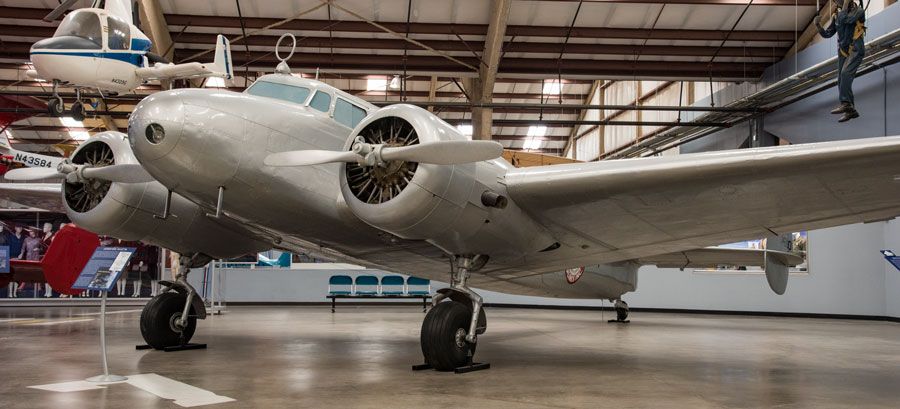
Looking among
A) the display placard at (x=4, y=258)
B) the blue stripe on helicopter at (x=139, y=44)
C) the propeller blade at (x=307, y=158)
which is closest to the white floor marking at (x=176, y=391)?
the propeller blade at (x=307, y=158)

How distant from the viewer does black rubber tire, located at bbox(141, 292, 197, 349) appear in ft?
33.6

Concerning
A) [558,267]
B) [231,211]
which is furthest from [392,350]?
[231,211]

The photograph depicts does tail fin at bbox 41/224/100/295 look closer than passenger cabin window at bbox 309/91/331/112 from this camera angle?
No

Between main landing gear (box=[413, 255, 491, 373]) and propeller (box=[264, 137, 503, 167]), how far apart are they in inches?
72.6

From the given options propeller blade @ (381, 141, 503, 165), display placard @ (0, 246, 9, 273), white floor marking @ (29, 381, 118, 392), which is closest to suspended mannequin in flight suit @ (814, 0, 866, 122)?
propeller blade @ (381, 141, 503, 165)

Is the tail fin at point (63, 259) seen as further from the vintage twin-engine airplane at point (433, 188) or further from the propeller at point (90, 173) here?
the vintage twin-engine airplane at point (433, 188)

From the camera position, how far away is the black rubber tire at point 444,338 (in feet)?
25.6

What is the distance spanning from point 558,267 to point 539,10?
13.0 meters

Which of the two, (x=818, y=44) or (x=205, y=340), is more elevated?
(x=818, y=44)

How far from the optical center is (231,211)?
8125 mm

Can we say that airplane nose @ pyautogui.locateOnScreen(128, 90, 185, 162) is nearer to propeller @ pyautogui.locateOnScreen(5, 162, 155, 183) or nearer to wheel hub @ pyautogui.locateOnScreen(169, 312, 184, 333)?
propeller @ pyautogui.locateOnScreen(5, 162, 155, 183)

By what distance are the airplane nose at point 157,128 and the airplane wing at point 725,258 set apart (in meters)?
9.53

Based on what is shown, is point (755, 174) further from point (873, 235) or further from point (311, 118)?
point (873, 235)

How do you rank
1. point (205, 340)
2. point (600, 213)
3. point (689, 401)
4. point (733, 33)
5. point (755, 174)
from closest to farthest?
point (689, 401) → point (755, 174) → point (600, 213) → point (205, 340) → point (733, 33)
